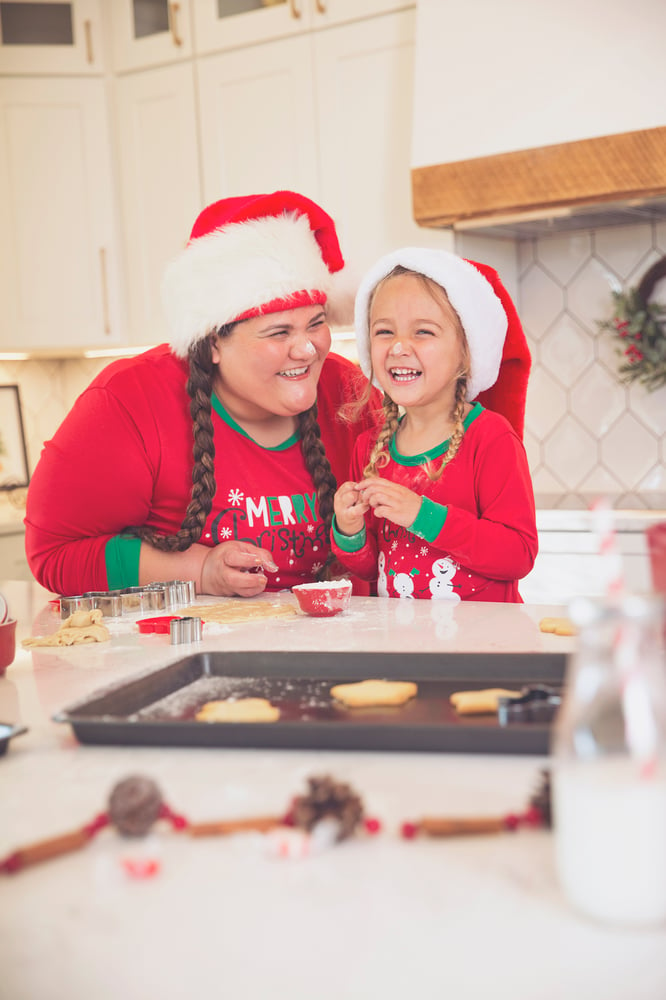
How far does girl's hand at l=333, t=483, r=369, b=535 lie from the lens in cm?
170

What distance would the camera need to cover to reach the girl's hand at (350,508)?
1.70m

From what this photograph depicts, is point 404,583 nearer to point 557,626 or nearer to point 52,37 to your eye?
point 557,626

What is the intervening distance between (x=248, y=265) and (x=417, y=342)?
35cm

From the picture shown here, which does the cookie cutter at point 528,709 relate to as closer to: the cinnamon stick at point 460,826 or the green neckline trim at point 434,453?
the cinnamon stick at point 460,826

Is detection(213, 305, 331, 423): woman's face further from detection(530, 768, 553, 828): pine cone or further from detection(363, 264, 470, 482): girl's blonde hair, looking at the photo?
detection(530, 768, 553, 828): pine cone

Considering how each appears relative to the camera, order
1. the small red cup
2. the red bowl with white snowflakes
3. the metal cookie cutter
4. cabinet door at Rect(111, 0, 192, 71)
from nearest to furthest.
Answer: the small red cup → the metal cookie cutter → the red bowl with white snowflakes → cabinet door at Rect(111, 0, 192, 71)

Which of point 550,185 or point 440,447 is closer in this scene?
point 440,447

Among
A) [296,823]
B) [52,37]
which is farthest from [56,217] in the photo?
[296,823]

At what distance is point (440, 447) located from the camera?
185 centimetres

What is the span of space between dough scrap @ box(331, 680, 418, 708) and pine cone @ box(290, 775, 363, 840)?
0.27 m

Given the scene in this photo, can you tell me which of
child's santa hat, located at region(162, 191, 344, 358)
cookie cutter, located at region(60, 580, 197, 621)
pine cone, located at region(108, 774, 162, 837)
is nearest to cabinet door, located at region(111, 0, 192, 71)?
child's santa hat, located at region(162, 191, 344, 358)

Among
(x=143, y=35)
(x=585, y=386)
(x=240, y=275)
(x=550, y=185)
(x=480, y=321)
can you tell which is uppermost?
(x=143, y=35)

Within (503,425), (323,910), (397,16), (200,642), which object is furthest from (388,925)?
(397,16)

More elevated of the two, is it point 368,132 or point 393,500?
point 368,132
